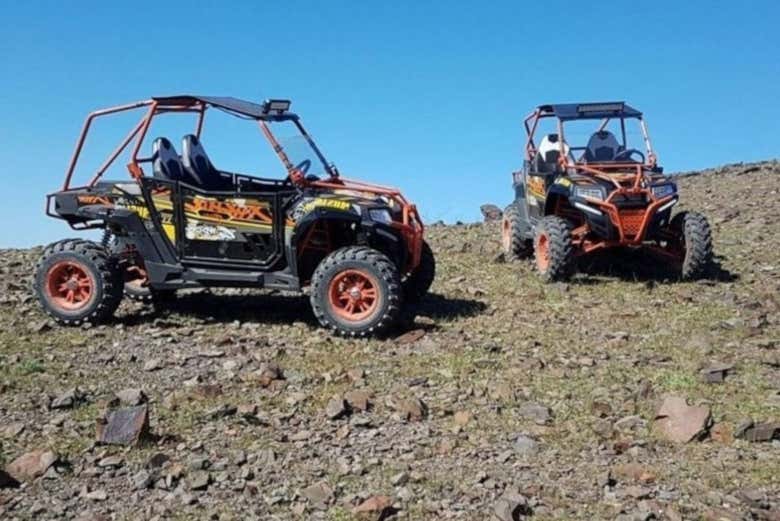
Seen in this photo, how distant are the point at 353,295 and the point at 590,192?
12.9ft

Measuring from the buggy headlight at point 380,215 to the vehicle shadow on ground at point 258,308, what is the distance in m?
1.06

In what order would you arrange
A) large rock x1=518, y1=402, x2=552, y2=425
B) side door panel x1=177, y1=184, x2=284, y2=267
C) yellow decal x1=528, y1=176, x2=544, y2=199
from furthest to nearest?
yellow decal x1=528, y1=176, x2=544, y2=199
side door panel x1=177, y1=184, x2=284, y2=267
large rock x1=518, y1=402, x2=552, y2=425

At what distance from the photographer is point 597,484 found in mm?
5082

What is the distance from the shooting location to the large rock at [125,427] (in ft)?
18.4

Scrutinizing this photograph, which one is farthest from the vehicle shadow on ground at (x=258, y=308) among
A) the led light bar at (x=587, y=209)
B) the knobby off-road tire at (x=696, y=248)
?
the knobby off-road tire at (x=696, y=248)

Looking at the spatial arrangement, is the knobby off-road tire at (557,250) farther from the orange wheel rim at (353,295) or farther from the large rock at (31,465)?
the large rock at (31,465)

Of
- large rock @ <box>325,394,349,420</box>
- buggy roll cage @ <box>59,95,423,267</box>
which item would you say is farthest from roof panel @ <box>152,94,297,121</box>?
large rock @ <box>325,394,349,420</box>

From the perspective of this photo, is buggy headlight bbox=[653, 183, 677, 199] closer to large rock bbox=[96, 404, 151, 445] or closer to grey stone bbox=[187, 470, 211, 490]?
large rock bbox=[96, 404, 151, 445]

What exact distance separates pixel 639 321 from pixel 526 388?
2.66 meters

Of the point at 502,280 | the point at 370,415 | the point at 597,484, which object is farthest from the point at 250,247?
the point at 597,484

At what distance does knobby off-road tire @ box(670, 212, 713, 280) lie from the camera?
419 inches

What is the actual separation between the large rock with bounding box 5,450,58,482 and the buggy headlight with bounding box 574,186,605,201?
7336mm

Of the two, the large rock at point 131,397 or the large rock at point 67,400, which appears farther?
the large rock at point 131,397

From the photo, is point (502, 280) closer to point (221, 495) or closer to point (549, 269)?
point (549, 269)
